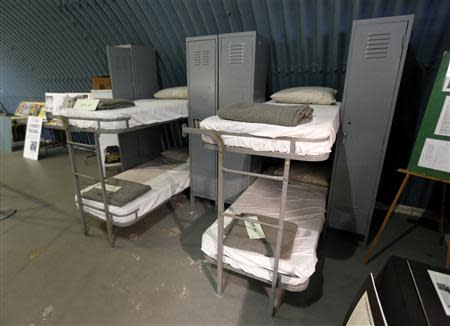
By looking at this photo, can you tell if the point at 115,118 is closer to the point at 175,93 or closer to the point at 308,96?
the point at 175,93

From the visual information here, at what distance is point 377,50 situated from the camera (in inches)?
80.0

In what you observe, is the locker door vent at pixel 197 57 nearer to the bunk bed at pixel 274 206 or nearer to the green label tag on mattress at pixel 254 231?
the bunk bed at pixel 274 206

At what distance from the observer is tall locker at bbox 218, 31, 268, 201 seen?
2.47 metres

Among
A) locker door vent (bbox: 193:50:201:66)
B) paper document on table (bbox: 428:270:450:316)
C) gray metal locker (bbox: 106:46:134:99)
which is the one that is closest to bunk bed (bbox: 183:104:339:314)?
paper document on table (bbox: 428:270:450:316)

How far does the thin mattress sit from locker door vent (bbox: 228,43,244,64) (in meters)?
1.51

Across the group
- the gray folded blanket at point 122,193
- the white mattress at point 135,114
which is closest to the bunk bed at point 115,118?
the white mattress at point 135,114

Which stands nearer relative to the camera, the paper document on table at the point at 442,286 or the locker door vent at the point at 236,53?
the paper document on table at the point at 442,286

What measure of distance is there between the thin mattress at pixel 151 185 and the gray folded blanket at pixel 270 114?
1.45m

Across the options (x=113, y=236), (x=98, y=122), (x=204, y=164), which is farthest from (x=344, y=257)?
(x=98, y=122)

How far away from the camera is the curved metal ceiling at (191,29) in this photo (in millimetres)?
2467

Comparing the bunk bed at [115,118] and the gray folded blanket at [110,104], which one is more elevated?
the gray folded blanket at [110,104]

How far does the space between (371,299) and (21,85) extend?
8.58m

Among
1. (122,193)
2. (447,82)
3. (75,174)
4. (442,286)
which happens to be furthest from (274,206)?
(75,174)

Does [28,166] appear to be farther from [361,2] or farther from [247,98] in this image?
[361,2]
